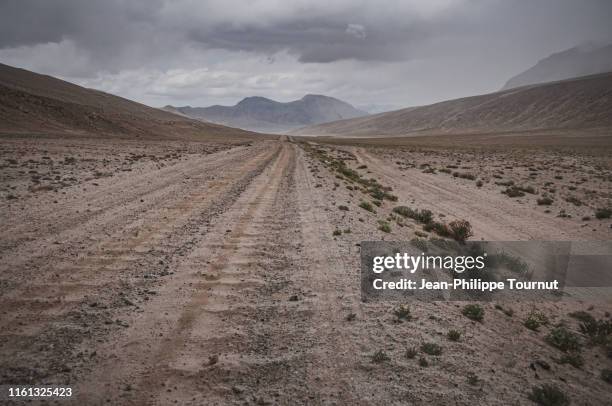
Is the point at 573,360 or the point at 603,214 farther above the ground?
the point at 603,214

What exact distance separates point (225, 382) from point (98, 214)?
909 cm

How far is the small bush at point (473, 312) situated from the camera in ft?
22.1

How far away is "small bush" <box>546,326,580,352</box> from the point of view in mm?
6258

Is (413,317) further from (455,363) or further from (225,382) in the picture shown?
(225,382)

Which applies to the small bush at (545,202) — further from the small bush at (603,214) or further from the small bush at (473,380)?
the small bush at (473,380)

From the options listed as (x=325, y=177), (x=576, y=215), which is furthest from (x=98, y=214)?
(x=576, y=215)

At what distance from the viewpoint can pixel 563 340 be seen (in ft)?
20.7

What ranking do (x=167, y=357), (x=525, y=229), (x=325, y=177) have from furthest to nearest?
(x=325, y=177), (x=525, y=229), (x=167, y=357)

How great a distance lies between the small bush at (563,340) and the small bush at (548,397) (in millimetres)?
1574

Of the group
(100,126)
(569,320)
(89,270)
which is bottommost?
(569,320)

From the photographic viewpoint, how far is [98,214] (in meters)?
11.7

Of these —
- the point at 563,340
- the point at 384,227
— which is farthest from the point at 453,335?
the point at 384,227

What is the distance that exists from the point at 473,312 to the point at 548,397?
6.84 ft

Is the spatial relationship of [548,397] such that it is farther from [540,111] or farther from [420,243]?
[540,111]
